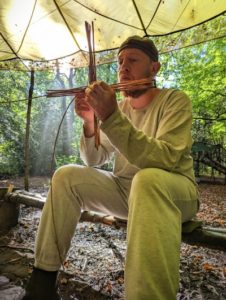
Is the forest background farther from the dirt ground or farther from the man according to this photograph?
the man

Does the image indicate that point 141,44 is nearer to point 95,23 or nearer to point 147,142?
point 147,142

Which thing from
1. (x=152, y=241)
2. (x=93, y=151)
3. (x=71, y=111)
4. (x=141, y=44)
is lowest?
(x=152, y=241)

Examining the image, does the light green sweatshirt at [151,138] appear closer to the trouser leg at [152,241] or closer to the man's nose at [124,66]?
the trouser leg at [152,241]

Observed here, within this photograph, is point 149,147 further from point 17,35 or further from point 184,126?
point 17,35

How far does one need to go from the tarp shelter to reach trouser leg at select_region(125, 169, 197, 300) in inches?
77.3

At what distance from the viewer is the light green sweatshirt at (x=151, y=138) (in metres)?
1.25

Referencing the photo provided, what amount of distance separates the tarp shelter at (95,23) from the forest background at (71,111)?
9.08 ft

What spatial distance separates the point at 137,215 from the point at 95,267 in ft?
4.94

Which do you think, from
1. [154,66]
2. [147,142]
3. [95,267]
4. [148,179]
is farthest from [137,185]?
[95,267]

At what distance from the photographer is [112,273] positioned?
87.7 inches

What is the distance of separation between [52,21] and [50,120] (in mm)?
7754

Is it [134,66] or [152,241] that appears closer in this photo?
[152,241]

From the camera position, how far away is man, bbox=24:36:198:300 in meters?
1.01

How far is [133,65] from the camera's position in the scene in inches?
69.3
